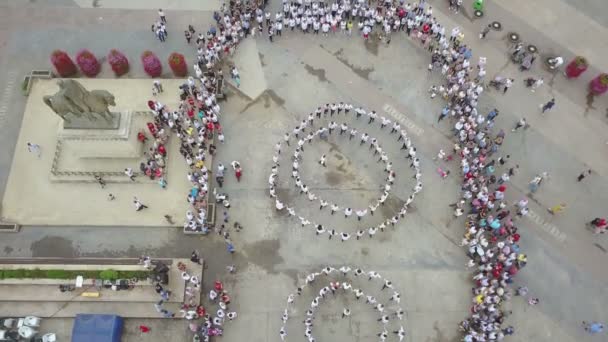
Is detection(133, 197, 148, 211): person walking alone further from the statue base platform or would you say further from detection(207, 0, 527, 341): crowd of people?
detection(207, 0, 527, 341): crowd of people

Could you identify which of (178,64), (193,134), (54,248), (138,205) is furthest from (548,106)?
(54,248)

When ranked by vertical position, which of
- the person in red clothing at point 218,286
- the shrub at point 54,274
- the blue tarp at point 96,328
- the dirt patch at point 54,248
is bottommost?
the blue tarp at point 96,328

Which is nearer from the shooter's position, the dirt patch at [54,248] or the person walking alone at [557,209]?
the dirt patch at [54,248]

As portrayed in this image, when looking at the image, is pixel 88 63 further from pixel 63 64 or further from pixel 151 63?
pixel 151 63

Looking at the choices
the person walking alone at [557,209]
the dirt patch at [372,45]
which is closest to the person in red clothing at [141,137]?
the dirt patch at [372,45]

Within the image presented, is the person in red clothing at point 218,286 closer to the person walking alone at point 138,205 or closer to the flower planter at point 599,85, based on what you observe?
the person walking alone at point 138,205

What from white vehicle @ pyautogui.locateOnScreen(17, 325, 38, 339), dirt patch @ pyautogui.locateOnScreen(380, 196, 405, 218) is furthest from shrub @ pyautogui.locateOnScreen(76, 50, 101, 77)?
dirt patch @ pyautogui.locateOnScreen(380, 196, 405, 218)
